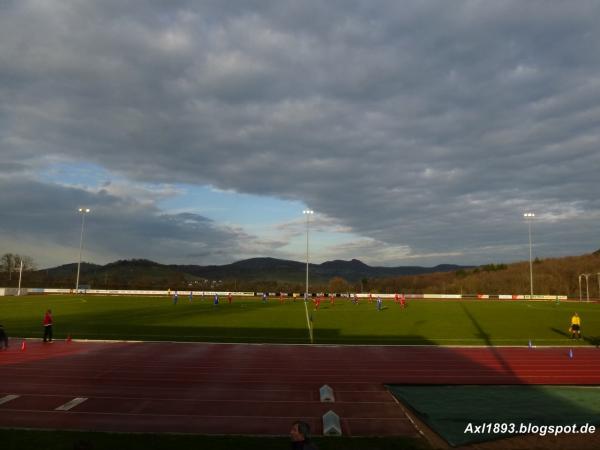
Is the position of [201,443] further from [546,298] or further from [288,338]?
[546,298]

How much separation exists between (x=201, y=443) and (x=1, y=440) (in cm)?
389


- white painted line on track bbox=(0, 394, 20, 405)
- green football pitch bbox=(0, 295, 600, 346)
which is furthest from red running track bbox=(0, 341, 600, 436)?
green football pitch bbox=(0, 295, 600, 346)

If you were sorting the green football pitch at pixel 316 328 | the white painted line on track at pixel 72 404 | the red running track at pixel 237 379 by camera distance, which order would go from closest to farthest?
1. the red running track at pixel 237 379
2. the white painted line on track at pixel 72 404
3. the green football pitch at pixel 316 328

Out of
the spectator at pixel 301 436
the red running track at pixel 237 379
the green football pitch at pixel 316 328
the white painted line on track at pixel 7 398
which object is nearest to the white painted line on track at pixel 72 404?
the red running track at pixel 237 379

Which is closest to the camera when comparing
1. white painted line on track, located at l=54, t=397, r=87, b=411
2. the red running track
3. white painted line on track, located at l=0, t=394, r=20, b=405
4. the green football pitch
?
the red running track

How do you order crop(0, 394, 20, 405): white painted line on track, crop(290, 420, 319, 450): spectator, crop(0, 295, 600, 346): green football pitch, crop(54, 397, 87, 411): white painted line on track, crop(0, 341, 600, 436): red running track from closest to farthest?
crop(290, 420, 319, 450): spectator → crop(0, 341, 600, 436): red running track → crop(54, 397, 87, 411): white painted line on track → crop(0, 394, 20, 405): white painted line on track → crop(0, 295, 600, 346): green football pitch

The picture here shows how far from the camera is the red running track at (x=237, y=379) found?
1134 centimetres

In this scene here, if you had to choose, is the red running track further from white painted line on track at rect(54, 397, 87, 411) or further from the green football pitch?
the green football pitch

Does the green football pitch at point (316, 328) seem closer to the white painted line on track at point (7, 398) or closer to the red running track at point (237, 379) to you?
the red running track at point (237, 379)

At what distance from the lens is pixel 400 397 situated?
13.3 metres

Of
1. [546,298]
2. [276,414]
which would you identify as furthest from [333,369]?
[546,298]

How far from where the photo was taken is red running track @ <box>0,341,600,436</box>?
11.3 metres

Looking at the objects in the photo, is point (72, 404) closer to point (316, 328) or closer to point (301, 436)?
point (301, 436)

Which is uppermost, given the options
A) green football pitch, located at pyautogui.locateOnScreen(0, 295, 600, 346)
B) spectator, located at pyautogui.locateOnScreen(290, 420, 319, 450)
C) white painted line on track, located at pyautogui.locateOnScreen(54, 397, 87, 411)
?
spectator, located at pyautogui.locateOnScreen(290, 420, 319, 450)
